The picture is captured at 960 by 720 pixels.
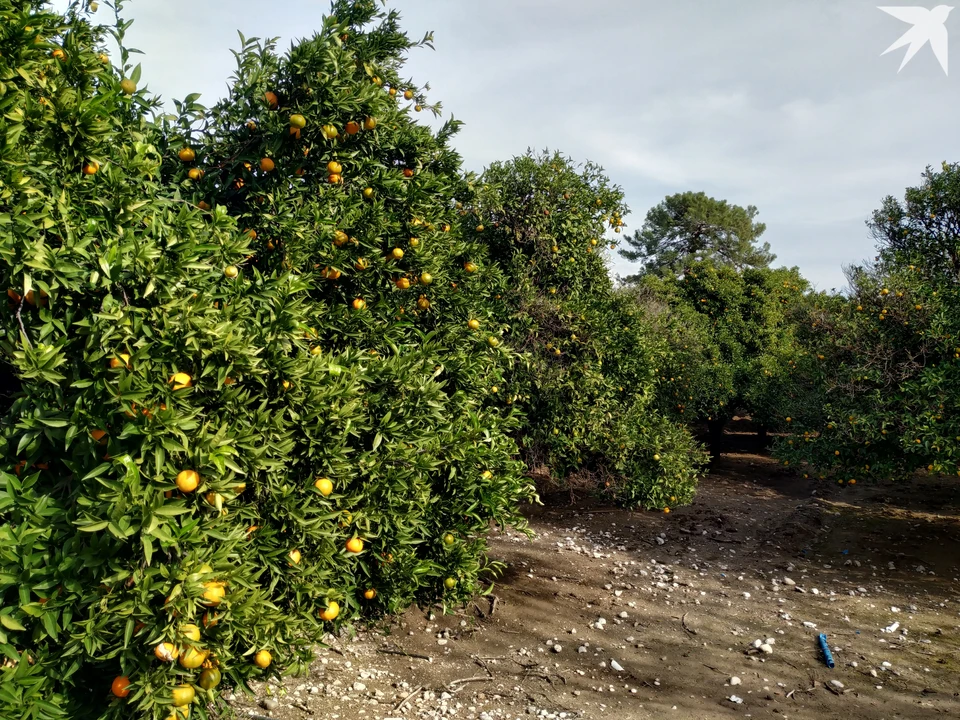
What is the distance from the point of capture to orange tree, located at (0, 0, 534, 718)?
282cm

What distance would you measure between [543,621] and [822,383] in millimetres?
6932

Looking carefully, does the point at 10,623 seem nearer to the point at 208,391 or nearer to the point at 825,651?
the point at 208,391

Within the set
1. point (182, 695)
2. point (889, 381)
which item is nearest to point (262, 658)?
point (182, 695)

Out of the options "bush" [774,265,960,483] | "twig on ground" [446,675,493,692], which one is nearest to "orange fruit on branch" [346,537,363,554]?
"twig on ground" [446,675,493,692]

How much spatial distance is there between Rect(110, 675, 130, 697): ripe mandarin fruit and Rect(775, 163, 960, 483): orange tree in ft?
31.2

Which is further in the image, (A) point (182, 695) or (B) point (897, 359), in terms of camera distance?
(B) point (897, 359)

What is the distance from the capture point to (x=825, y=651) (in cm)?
725

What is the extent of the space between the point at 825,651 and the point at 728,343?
1348cm

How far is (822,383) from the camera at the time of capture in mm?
11422

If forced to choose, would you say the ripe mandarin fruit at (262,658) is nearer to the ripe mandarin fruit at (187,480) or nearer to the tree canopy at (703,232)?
the ripe mandarin fruit at (187,480)

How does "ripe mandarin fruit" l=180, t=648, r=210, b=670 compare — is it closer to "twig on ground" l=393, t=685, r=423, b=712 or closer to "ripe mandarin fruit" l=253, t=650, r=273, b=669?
"ripe mandarin fruit" l=253, t=650, r=273, b=669

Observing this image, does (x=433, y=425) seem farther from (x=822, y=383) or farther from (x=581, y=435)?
(x=822, y=383)

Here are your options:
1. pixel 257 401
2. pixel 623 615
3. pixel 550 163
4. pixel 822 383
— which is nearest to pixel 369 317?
pixel 257 401

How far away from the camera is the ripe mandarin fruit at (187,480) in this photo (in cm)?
288
